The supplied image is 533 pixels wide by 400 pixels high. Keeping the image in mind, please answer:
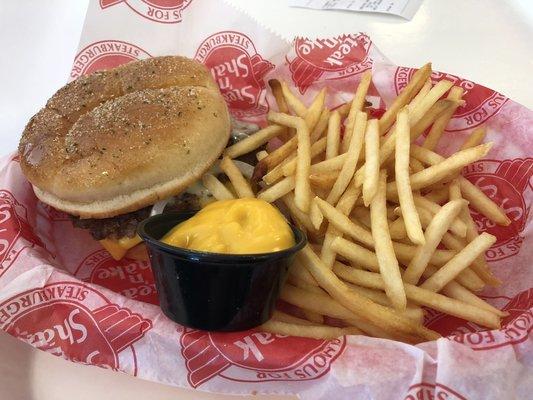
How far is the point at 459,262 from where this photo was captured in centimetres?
172

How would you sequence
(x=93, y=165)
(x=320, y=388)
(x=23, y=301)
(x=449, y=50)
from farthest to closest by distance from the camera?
(x=449, y=50) → (x=93, y=165) → (x=23, y=301) → (x=320, y=388)

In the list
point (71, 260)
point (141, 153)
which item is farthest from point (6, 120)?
point (141, 153)

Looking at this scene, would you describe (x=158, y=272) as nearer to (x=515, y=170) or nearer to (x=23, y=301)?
(x=23, y=301)

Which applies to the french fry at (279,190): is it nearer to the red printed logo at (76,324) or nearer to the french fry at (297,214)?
the french fry at (297,214)

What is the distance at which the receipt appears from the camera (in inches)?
137

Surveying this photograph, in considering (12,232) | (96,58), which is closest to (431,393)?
(12,232)

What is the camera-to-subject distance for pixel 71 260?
224 centimetres

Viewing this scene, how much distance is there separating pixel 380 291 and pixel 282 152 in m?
0.60

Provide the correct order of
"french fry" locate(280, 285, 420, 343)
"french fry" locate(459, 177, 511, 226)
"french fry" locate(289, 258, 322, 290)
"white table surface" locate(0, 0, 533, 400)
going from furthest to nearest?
1. "white table surface" locate(0, 0, 533, 400)
2. "french fry" locate(459, 177, 511, 226)
3. "french fry" locate(289, 258, 322, 290)
4. "french fry" locate(280, 285, 420, 343)

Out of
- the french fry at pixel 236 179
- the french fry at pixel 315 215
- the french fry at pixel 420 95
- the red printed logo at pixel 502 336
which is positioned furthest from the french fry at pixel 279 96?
the red printed logo at pixel 502 336

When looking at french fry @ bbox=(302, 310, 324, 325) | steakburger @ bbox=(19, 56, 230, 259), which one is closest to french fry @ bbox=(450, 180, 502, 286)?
french fry @ bbox=(302, 310, 324, 325)

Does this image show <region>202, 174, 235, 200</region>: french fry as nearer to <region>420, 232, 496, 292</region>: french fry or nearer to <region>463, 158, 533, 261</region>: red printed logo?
<region>420, 232, 496, 292</region>: french fry

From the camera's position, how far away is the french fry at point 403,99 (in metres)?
2.10

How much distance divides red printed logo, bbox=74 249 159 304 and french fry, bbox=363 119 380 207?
0.86m
